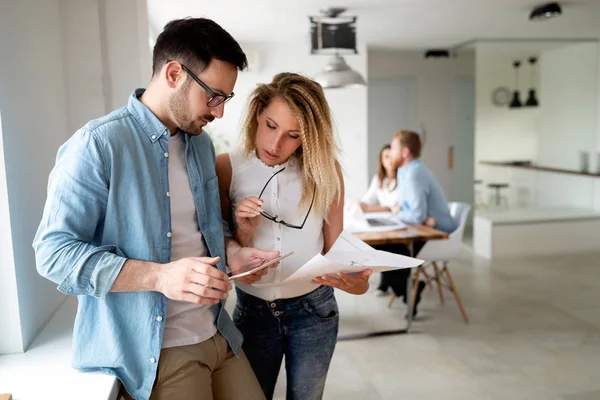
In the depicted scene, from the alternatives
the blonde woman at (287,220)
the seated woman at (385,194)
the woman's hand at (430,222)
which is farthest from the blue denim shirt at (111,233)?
the seated woman at (385,194)

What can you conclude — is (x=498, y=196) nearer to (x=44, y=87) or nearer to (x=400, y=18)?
(x=400, y=18)

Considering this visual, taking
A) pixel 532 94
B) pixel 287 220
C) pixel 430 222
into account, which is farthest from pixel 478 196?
pixel 287 220

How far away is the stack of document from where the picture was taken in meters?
1.35

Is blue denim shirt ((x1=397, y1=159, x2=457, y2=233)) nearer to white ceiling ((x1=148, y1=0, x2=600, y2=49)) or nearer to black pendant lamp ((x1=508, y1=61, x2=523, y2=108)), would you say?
white ceiling ((x1=148, y1=0, x2=600, y2=49))

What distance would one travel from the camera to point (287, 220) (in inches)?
65.4

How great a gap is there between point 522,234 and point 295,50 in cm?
363

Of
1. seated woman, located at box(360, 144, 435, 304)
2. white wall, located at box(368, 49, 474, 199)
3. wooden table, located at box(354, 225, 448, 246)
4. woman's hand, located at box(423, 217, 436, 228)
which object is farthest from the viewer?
white wall, located at box(368, 49, 474, 199)

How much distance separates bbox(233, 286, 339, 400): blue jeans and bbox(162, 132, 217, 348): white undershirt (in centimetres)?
32

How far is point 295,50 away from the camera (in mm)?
6805

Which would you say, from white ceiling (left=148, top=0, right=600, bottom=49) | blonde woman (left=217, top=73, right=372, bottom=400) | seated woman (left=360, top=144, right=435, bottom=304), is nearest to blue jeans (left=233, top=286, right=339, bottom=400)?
blonde woman (left=217, top=73, right=372, bottom=400)

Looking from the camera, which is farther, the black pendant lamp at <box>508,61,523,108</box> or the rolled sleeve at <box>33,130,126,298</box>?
the black pendant lamp at <box>508,61,523,108</box>

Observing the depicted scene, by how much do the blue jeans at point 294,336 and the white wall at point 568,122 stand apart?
19.6 ft

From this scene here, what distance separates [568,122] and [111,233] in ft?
23.0

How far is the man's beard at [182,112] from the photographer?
125 cm
